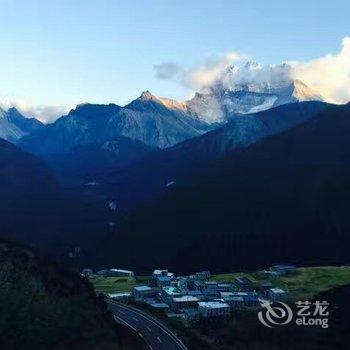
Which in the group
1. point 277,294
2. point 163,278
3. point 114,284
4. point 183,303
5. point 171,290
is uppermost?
point 163,278

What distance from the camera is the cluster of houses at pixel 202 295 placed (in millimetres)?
118438

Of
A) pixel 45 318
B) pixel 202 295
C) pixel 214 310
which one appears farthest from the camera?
pixel 202 295

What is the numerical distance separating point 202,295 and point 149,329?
55315 millimetres

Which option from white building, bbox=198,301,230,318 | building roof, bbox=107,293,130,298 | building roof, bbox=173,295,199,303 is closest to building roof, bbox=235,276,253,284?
building roof, bbox=173,295,199,303

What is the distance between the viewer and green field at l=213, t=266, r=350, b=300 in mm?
135663

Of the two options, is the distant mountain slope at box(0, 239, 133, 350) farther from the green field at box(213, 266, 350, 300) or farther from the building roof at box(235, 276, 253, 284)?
the building roof at box(235, 276, 253, 284)

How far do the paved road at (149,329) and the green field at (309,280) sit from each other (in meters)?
45.8

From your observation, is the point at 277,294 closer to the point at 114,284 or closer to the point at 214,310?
the point at 214,310

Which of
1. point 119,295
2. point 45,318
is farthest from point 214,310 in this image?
point 45,318

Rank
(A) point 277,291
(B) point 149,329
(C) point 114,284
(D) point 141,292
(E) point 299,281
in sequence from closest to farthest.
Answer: (B) point 149,329, (A) point 277,291, (D) point 141,292, (E) point 299,281, (C) point 114,284

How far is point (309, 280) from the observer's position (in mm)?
149875

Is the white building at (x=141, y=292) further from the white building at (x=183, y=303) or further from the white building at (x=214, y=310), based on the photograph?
the white building at (x=214, y=310)

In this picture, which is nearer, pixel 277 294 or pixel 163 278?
pixel 277 294

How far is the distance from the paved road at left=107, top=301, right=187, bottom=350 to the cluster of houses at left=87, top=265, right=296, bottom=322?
15179mm
